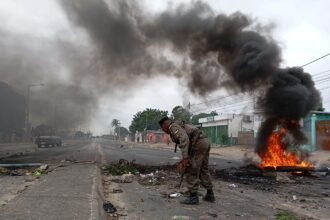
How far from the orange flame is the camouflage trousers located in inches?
257

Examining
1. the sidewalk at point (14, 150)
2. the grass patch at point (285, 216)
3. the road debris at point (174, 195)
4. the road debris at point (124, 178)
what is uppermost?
the sidewalk at point (14, 150)

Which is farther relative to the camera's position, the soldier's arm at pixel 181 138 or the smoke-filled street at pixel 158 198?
the soldier's arm at pixel 181 138

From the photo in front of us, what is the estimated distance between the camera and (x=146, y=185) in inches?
387

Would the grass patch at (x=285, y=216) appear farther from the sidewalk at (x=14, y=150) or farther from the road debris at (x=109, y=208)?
the sidewalk at (x=14, y=150)

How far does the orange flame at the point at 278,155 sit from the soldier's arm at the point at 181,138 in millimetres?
7095

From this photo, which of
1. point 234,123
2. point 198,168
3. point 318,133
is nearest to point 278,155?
point 198,168

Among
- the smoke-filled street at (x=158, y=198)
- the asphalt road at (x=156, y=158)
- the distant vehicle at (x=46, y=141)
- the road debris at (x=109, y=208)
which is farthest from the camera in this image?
the distant vehicle at (x=46, y=141)

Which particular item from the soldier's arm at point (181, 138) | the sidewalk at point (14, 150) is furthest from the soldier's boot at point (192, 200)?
the sidewalk at point (14, 150)

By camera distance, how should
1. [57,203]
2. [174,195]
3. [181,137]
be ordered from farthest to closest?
1. [174,195]
2. [181,137]
3. [57,203]

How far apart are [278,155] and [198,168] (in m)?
7.26

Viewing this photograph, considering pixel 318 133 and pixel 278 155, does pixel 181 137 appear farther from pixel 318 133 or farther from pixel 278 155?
pixel 318 133

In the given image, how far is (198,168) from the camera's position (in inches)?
284

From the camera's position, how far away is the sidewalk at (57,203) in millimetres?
5336

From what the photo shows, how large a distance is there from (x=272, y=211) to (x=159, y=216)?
6.11ft
